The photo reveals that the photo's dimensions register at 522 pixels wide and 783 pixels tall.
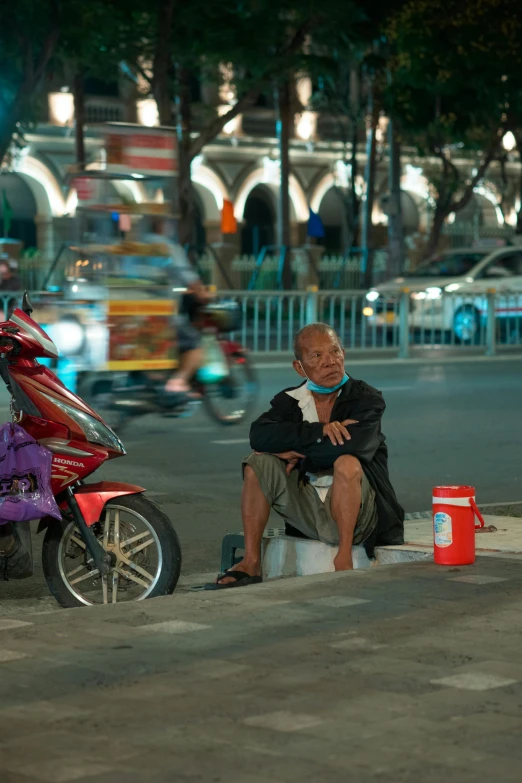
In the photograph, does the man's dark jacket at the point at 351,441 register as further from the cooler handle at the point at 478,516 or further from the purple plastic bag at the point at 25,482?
the purple plastic bag at the point at 25,482

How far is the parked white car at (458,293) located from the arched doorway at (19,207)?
19686 mm

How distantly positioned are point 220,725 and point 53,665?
0.93m

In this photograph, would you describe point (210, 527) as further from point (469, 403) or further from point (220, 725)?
point (469, 403)

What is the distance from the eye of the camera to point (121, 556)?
6766 mm

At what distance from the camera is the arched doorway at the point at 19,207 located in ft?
152

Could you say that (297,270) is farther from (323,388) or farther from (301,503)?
→ (301,503)

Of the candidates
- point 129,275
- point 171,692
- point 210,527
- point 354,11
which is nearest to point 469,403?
point 129,275

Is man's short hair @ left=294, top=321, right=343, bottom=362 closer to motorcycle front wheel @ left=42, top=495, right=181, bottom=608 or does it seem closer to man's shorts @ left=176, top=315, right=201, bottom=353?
motorcycle front wheel @ left=42, top=495, right=181, bottom=608

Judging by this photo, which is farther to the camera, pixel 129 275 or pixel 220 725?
pixel 129 275

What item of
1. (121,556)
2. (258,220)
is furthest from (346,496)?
(258,220)

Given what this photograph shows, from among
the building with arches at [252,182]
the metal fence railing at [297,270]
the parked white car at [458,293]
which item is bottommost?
the parked white car at [458,293]

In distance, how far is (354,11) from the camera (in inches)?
1153

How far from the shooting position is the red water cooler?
6.86 metres

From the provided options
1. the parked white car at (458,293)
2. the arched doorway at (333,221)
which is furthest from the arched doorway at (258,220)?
the parked white car at (458,293)
